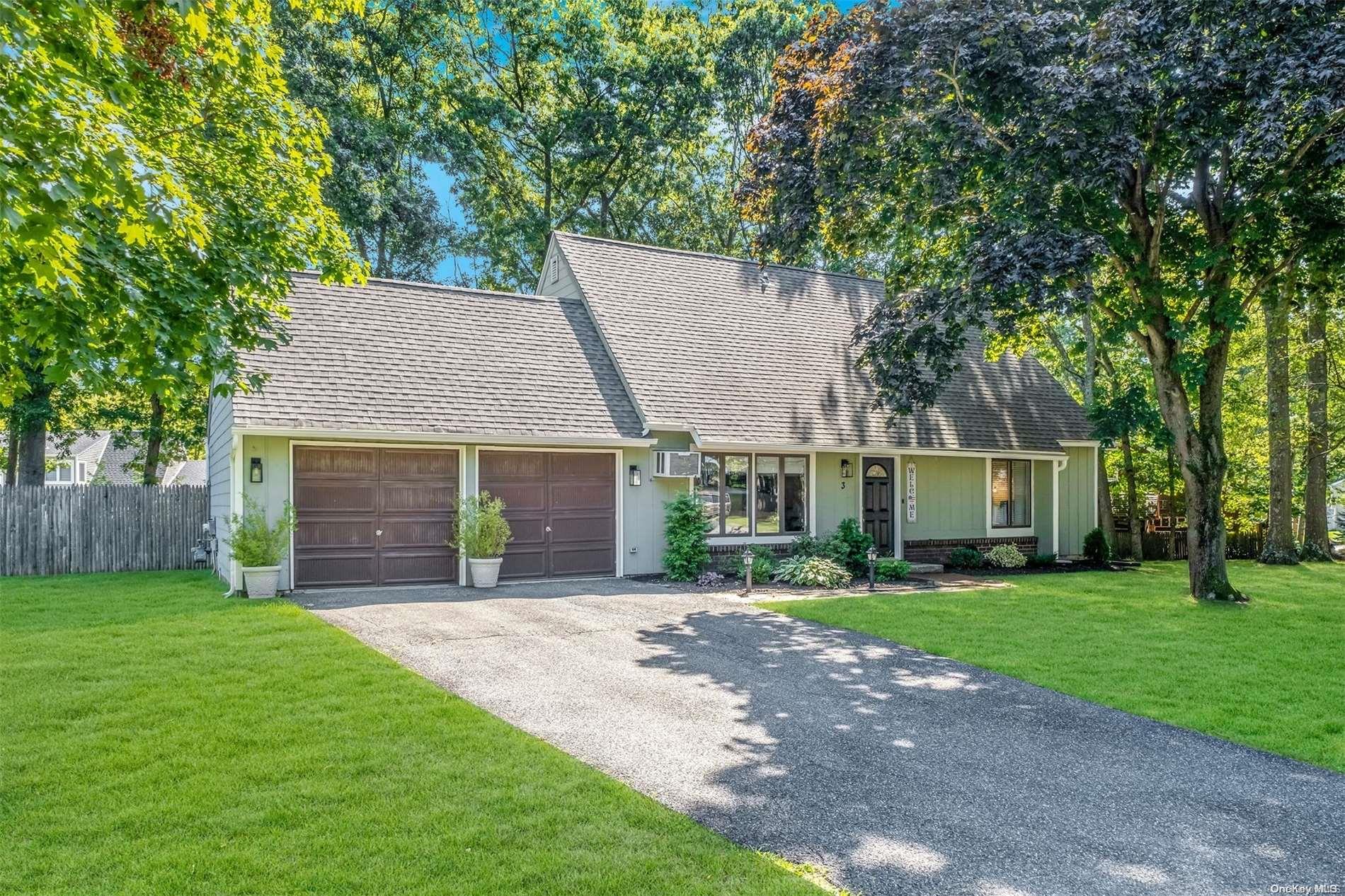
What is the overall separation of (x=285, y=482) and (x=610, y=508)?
196 inches

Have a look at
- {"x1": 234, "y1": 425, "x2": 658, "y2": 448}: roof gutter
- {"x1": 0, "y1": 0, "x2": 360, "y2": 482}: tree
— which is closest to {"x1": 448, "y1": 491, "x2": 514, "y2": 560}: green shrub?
{"x1": 234, "y1": 425, "x2": 658, "y2": 448}: roof gutter

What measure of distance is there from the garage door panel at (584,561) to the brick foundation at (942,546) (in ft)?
20.2

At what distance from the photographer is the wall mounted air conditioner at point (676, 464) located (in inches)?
537

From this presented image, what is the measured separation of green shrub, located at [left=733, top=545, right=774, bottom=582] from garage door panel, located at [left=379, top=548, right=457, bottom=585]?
466 centimetres

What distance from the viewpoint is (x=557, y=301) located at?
15.9 metres

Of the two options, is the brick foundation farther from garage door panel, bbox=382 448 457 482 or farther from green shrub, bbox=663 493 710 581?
garage door panel, bbox=382 448 457 482

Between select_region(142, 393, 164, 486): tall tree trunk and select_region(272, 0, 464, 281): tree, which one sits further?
select_region(272, 0, 464, 281): tree

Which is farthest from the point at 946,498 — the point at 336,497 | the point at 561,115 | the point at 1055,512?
the point at 561,115

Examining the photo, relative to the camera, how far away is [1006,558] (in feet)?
53.4

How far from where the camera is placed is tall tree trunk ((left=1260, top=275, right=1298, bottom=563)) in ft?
57.2

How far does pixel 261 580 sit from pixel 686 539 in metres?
6.28

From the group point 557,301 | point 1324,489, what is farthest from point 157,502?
point 1324,489

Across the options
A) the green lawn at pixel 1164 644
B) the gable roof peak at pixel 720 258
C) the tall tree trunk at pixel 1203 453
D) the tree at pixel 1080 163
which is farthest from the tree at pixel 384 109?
the tall tree trunk at pixel 1203 453

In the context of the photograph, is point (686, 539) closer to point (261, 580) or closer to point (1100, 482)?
point (261, 580)
